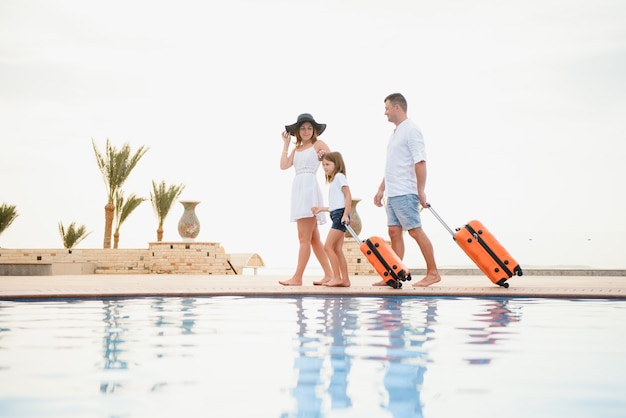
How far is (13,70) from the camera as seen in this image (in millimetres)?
18891

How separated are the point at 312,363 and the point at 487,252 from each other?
5.53 metres

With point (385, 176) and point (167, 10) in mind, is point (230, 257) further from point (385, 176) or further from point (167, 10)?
point (385, 176)

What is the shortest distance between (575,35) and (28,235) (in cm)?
1532

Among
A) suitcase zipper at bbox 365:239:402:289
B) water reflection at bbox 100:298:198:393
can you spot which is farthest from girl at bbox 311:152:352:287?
water reflection at bbox 100:298:198:393

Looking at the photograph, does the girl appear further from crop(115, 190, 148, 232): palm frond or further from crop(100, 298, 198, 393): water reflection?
crop(115, 190, 148, 232): palm frond

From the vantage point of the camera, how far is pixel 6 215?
74.3 ft

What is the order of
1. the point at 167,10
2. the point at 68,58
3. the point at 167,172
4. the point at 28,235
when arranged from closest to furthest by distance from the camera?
the point at 167,10 < the point at 68,58 < the point at 28,235 < the point at 167,172

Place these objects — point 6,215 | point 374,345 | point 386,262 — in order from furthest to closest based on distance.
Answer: point 6,215, point 386,262, point 374,345

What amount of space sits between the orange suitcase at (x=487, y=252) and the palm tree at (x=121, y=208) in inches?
632

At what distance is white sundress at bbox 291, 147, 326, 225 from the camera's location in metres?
8.96

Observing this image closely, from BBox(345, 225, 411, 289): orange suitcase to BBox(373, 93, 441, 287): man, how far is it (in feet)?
0.86

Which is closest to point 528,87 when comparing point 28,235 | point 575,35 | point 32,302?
point 575,35

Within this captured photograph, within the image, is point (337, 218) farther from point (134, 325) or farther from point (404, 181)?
point (134, 325)

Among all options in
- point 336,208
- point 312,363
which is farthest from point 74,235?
point 312,363
